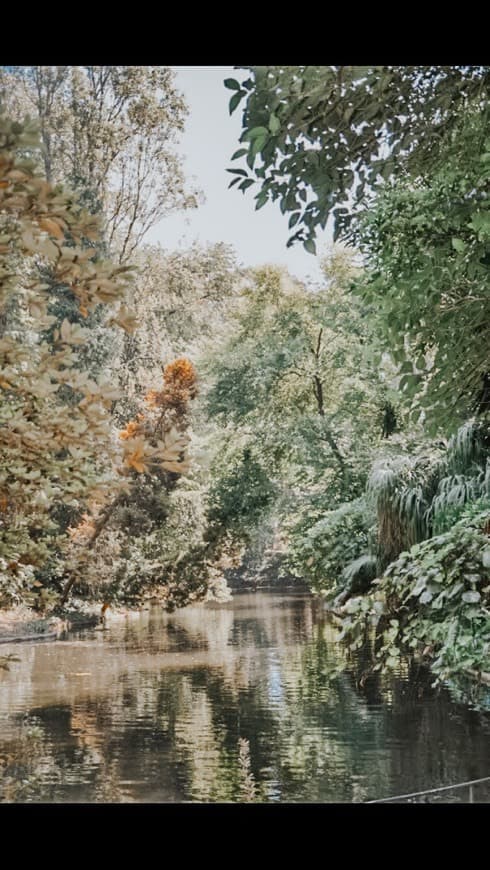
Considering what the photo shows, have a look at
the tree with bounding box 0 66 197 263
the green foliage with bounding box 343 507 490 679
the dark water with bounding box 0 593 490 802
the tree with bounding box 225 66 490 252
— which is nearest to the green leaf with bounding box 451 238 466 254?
the tree with bounding box 225 66 490 252

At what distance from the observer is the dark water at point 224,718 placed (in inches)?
105

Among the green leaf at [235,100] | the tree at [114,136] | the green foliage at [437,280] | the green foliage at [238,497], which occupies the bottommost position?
the green foliage at [238,497]

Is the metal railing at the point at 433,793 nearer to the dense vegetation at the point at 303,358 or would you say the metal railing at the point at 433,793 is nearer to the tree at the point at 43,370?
the dense vegetation at the point at 303,358

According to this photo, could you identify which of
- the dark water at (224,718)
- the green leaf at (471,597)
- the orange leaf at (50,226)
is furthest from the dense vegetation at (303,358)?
the orange leaf at (50,226)

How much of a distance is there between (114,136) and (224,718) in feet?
6.46

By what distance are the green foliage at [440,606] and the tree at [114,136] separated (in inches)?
55.9

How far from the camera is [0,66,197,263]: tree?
2.89 meters

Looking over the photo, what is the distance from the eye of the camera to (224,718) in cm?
281

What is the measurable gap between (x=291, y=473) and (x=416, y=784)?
3.58 ft

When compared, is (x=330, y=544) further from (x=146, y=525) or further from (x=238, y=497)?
(x=146, y=525)

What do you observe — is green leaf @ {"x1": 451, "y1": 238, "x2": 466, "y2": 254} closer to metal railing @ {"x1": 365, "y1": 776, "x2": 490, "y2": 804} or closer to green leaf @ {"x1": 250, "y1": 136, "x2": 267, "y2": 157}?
green leaf @ {"x1": 250, "y1": 136, "x2": 267, "y2": 157}

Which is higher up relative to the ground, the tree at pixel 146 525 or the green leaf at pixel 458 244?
the green leaf at pixel 458 244

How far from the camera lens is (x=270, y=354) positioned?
3.23m
